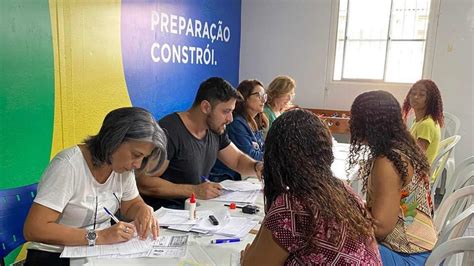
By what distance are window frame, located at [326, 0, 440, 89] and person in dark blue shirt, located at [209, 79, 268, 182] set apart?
212 centimetres

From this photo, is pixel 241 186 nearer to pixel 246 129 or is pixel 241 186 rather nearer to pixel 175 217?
pixel 175 217

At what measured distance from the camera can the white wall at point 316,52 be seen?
14.4 feet

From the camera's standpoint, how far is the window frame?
4.44 metres

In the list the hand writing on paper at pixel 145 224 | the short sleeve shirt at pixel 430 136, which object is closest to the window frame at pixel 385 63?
the short sleeve shirt at pixel 430 136

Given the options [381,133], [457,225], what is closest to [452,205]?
[457,225]

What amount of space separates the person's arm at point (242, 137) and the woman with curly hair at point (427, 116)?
123 centimetres

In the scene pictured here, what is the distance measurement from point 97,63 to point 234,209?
1.53m

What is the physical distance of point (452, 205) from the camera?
72.3 inches

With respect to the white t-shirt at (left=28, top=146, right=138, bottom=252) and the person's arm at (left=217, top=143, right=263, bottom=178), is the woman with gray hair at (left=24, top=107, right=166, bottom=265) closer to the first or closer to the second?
the white t-shirt at (left=28, top=146, right=138, bottom=252)

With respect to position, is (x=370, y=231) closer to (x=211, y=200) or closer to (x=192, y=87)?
(x=211, y=200)

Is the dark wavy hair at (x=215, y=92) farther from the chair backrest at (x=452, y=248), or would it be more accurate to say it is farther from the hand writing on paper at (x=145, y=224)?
the chair backrest at (x=452, y=248)

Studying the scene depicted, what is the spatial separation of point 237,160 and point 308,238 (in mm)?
1532

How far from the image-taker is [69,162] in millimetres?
1423

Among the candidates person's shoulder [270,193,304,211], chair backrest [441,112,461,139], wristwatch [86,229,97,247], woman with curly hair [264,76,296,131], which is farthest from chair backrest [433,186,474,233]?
chair backrest [441,112,461,139]
